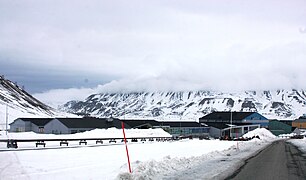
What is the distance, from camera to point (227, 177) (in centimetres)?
1784

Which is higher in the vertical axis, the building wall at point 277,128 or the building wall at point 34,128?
the building wall at point 34,128

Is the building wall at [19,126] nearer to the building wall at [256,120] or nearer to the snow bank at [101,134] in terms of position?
the snow bank at [101,134]

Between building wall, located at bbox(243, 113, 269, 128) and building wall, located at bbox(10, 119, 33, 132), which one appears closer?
building wall, located at bbox(10, 119, 33, 132)

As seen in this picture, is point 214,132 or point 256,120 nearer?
point 214,132

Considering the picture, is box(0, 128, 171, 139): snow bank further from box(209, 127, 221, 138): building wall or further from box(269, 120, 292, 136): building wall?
box(269, 120, 292, 136): building wall

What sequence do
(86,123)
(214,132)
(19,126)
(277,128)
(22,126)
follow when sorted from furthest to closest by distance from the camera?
1. (277,128)
2. (214,132)
3. (19,126)
4. (22,126)
5. (86,123)

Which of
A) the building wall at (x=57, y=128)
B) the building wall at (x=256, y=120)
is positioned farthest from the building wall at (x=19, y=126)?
the building wall at (x=256, y=120)

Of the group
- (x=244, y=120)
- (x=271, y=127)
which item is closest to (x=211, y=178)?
(x=244, y=120)

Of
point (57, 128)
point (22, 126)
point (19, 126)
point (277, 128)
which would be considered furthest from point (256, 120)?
point (19, 126)

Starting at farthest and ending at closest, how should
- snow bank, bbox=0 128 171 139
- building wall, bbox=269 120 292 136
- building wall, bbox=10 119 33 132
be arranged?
building wall, bbox=269 120 292 136 < building wall, bbox=10 119 33 132 < snow bank, bbox=0 128 171 139

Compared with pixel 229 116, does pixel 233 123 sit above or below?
below

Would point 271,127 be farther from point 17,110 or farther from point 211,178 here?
point 211,178

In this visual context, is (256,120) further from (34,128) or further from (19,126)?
(19,126)

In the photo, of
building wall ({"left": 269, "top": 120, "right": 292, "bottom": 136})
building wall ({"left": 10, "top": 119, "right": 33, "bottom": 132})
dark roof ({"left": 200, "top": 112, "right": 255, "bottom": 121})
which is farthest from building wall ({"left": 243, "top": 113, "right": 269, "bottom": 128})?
building wall ({"left": 10, "top": 119, "right": 33, "bottom": 132})
